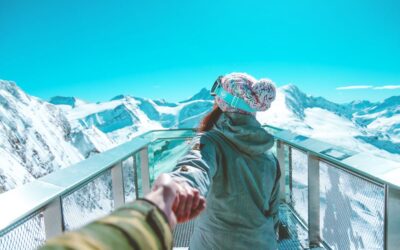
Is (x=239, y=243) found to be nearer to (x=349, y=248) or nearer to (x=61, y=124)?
(x=349, y=248)

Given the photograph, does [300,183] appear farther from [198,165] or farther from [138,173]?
[198,165]

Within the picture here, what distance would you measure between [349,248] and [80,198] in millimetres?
1751

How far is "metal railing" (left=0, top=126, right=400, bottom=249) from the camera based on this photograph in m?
1.14

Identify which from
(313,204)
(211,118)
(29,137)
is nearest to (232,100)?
(211,118)

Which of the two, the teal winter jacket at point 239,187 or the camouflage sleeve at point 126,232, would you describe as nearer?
the camouflage sleeve at point 126,232

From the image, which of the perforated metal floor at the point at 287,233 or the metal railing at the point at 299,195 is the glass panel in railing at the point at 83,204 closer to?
the metal railing at the point at 299,195

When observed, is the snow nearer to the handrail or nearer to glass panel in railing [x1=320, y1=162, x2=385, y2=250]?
glass panel in railing [x1=320, y1=162, x2=385, y2=250]

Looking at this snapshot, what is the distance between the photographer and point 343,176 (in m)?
2.01

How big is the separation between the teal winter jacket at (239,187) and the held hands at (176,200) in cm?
47

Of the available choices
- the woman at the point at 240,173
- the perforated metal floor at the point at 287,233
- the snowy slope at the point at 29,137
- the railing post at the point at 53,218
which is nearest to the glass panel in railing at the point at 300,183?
the perforated metal floor at the point at 287,233

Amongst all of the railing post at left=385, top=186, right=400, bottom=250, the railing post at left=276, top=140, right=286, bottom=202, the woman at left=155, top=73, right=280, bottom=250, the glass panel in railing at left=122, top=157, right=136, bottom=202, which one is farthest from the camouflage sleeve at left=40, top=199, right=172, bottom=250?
the railing post at left=276, top=140, right=286, bottom=202

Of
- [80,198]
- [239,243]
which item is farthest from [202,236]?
[80,198]

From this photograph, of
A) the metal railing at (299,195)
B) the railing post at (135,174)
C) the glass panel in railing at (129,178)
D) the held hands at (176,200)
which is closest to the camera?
the held hands at (176,200)

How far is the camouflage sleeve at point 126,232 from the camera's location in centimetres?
40
